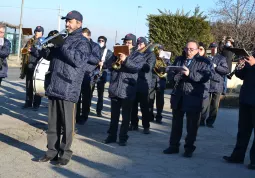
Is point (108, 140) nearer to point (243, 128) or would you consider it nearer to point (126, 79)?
point (126, 79)

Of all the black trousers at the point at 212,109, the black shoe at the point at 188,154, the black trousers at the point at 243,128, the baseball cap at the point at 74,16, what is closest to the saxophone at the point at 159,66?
the black trousers at the point at 212,109

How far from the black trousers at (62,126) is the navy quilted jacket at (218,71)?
14.4 ft

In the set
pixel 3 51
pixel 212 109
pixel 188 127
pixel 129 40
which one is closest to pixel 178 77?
pixel 188 127

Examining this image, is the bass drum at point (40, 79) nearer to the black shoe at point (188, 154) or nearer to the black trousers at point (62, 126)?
the black trousers at point (62, 126)

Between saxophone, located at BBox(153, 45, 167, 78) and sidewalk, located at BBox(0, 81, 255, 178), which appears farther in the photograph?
saxophone, located at BBox(153, 45, 167, 78)

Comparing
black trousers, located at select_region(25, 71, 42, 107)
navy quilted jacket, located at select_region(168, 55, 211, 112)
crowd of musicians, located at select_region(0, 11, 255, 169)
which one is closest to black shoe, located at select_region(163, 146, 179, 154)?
crowd of musicians, located at select_region(0, 11, 255, 169)

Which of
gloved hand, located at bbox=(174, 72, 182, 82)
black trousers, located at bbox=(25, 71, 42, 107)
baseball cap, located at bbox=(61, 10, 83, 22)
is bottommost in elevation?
black trousers, located at bbox=(25, 71, 42, 107)

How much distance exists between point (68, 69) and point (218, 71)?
471 cm

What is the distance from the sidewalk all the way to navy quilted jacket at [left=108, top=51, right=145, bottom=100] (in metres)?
0.93

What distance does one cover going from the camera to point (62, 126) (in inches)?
247

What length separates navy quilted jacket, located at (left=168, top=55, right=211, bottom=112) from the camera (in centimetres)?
681

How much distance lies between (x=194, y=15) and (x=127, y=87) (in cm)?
1217

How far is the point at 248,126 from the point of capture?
267 inches

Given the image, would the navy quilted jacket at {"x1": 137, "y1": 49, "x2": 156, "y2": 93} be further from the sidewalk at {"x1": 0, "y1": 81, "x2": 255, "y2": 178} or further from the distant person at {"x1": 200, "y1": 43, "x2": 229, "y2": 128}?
the distant person at {"x1": 200, "y1": 43, "x2": 229, "y2": 128}
